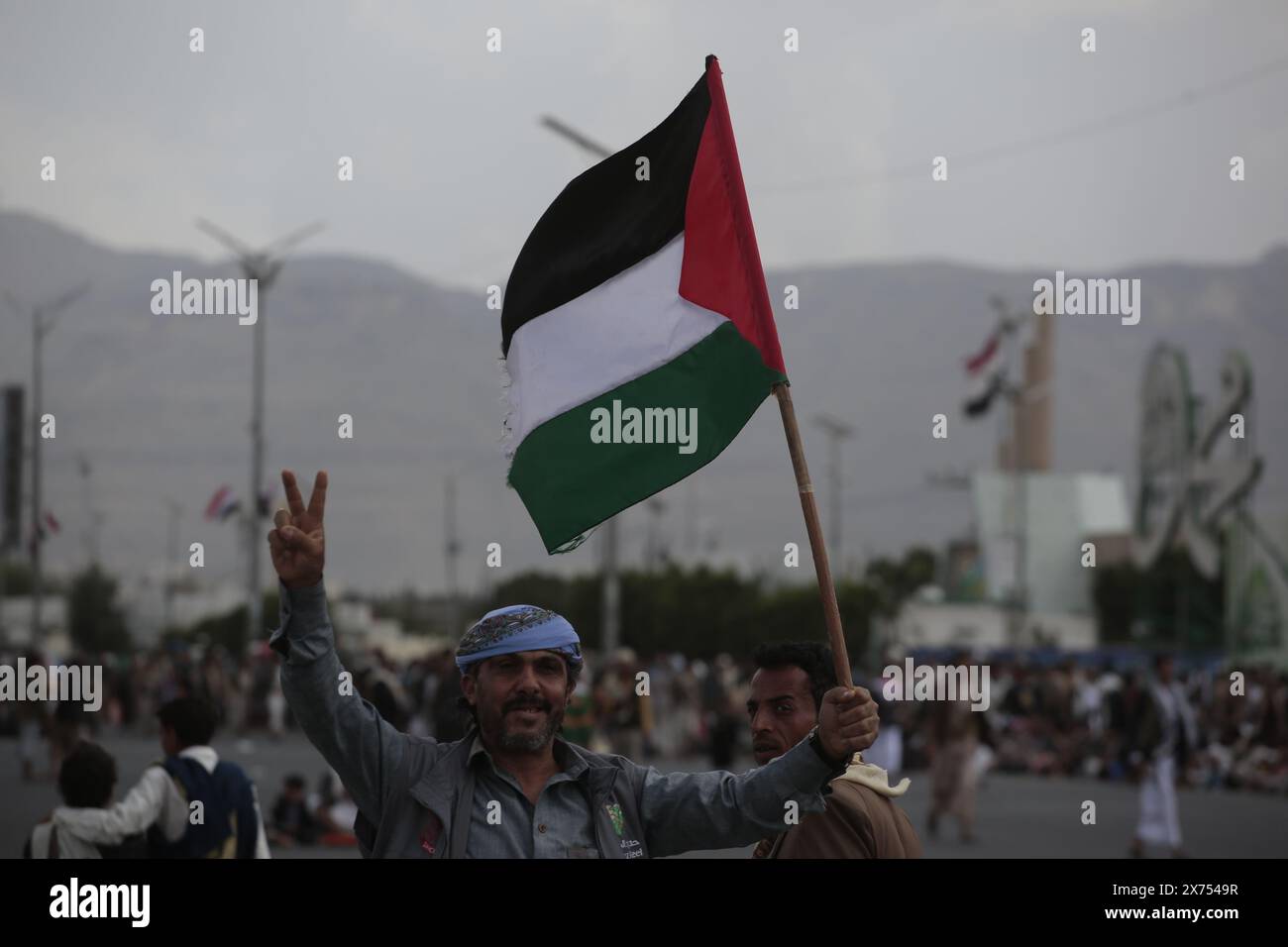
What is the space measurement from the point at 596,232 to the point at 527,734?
1.48 meters

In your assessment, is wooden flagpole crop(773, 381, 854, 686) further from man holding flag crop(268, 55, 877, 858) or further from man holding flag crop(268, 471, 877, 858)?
man holding flag crop(268, 471, 877, 858)

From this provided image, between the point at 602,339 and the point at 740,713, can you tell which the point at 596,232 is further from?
the point at 740,713

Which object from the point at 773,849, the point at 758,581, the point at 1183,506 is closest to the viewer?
the point at 773,849

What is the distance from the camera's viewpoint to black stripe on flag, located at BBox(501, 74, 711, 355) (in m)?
4.98

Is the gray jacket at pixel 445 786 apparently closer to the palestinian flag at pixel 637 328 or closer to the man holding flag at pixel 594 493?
the man holding flag at pixel 594 493

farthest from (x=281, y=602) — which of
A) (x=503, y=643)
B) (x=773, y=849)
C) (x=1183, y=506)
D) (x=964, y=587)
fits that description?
(x=964, y=587)

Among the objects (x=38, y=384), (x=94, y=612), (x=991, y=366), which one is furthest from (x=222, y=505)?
(x=94, y=612)

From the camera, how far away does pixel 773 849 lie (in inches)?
184

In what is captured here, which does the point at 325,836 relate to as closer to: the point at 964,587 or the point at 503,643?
the point at 503,643

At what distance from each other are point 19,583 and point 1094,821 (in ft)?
511

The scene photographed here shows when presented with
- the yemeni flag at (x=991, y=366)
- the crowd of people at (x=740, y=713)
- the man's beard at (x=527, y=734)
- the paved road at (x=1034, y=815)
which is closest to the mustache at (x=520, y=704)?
the man's beard at (x=527, y=734)

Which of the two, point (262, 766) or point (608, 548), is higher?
point (608, 548)

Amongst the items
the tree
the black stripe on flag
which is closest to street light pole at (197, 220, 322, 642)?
the black stripe on flag

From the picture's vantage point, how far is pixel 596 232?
5.02 m
